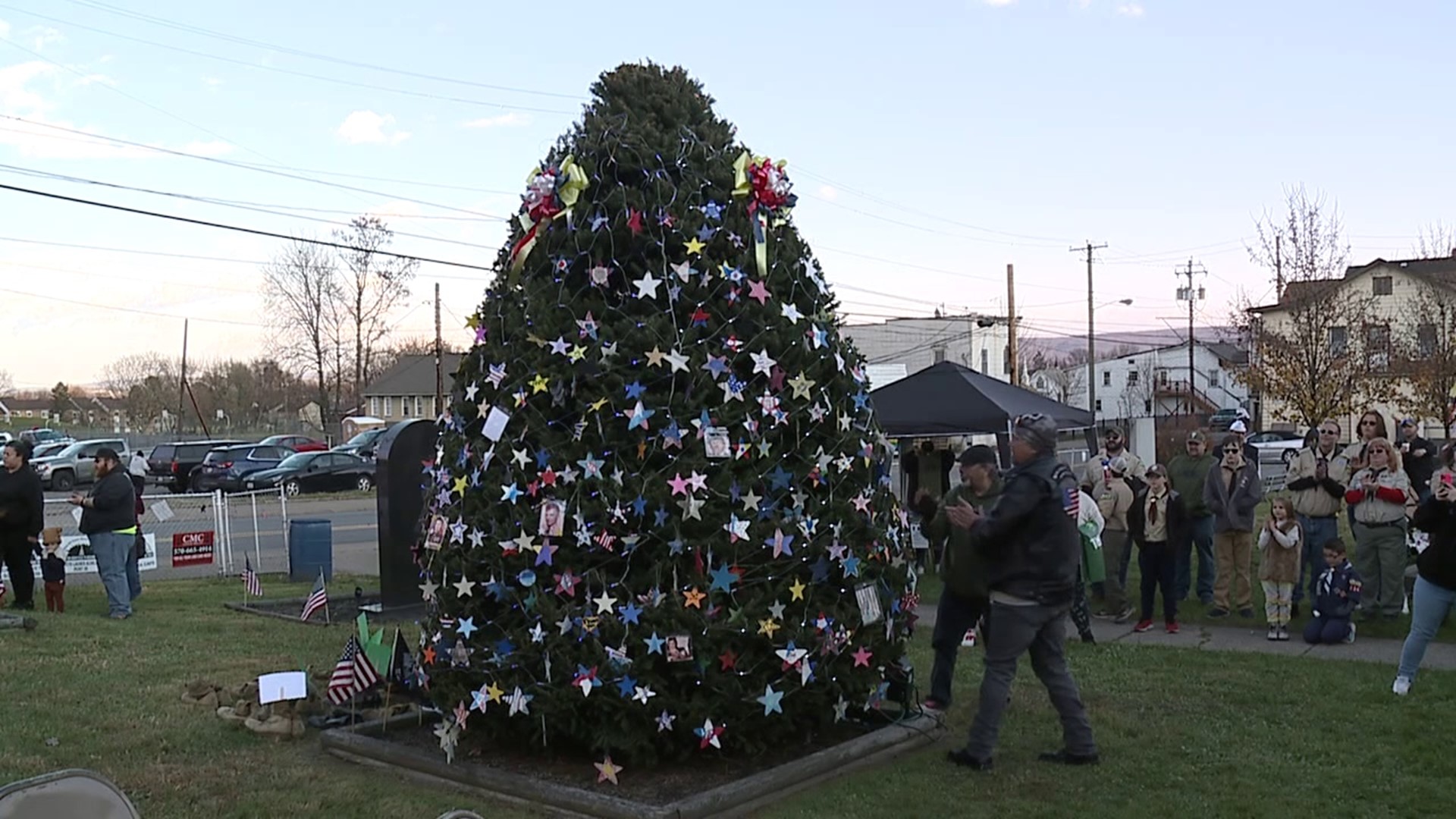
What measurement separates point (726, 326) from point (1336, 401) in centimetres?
2088

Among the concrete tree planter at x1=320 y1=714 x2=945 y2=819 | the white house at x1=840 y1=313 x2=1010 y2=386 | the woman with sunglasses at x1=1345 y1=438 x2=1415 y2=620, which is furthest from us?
the white house at x1=840 y1=313 x2=1010 y2=386

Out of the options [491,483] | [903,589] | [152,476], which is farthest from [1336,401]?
[152,476]

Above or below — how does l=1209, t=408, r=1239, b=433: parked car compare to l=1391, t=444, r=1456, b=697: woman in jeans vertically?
above

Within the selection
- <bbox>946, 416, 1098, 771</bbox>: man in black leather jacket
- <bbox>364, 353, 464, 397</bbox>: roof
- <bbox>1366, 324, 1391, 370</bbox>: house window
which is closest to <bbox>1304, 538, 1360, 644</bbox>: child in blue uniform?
<bbox>946, 416, 1098, 771</bbox>: man in black leather jacket

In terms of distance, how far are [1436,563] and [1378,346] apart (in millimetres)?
20574

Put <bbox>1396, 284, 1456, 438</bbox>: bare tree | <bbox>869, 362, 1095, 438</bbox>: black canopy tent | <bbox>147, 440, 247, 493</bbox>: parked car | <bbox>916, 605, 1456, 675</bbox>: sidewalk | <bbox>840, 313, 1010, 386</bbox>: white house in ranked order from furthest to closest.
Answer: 1. <bbox>840, 313, 1010, 386</bbox>: white house
2. <bbox>147, 440, 247, 493</bbox>: parked car
3. <bbox>1396, 284, 1456, 438</bbox>: bare tree
4. <bbox>869, 362, 1095, 438</bbox>: black canopy tent
5. <bbox>916, 605, 1456, 675</bbox>: sidewalk

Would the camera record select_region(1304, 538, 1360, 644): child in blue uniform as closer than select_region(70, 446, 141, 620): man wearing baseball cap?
Yes

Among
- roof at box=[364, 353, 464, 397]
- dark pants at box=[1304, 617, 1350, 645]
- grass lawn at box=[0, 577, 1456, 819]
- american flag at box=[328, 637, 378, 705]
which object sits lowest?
grass lawn at box=[0, 577, 1456, 819]

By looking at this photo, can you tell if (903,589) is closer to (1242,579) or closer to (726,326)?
(726,326)

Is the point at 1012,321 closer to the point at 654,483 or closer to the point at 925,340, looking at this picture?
the point at 925,340

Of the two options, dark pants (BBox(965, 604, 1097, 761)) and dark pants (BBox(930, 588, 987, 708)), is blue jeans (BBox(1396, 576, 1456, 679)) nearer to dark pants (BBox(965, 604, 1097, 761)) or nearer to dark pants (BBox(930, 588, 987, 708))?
dark pants (BBox(965, 604, 1097, 761))

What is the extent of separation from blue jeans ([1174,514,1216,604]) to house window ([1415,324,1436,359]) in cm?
1658

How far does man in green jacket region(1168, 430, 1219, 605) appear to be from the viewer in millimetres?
11516

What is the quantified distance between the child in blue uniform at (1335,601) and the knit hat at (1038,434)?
481 centimetres
